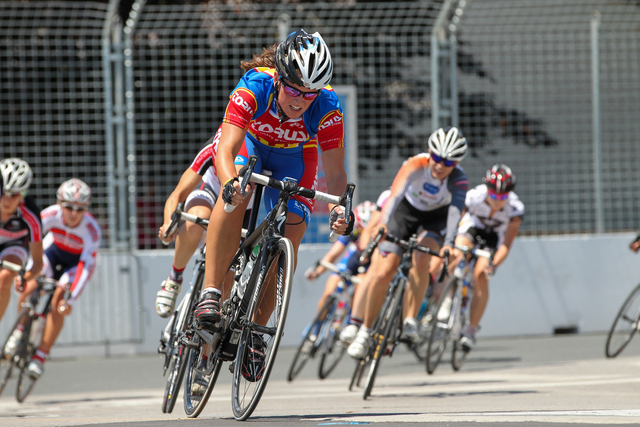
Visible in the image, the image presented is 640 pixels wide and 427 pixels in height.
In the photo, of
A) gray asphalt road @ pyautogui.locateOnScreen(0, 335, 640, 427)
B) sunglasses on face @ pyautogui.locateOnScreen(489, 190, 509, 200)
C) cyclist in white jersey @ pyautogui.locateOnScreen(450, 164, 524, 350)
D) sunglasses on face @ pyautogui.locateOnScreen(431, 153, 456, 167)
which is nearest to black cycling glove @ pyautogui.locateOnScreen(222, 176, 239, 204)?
gray asphalt road @ pyautogui.locateOnScreen(0, 335, 640, 427)

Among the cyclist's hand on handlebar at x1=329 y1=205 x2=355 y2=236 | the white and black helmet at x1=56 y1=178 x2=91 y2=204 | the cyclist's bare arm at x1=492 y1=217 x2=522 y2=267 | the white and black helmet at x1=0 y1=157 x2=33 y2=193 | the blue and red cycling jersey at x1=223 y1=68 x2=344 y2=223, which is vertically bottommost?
the cyclist's bare arm at x1=492 y1=217 x2=522 y2=267

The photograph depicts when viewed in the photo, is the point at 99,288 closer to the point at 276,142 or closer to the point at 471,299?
the point at 471,299

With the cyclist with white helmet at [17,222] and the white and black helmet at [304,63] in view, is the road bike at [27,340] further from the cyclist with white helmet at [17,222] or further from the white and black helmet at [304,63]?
the white and black helmet at [304,63]

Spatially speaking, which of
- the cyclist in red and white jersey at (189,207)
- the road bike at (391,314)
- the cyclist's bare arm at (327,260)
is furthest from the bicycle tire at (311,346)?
the cyclist in red and white jersey at (189,207)

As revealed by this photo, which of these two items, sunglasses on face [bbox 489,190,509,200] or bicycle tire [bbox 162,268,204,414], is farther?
sunglasses on face [bbox 489,190,509,200]

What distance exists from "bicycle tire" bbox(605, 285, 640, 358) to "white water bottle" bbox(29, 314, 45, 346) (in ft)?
19.2

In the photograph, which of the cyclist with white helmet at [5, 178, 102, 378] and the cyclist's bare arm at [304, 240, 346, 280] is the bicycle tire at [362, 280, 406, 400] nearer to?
the cyclist's bare arm at [304, 240, 346, 280]

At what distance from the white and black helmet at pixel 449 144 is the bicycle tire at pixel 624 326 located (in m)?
2.98

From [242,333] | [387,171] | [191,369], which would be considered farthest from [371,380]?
[387,171]

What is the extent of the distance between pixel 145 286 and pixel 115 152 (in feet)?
5.77

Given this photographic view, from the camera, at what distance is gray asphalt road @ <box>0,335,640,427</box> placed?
487 cm

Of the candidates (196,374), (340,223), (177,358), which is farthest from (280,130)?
(177,358)

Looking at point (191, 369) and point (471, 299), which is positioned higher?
point (191, 369)

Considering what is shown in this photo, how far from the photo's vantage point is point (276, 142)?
17.0 ft
